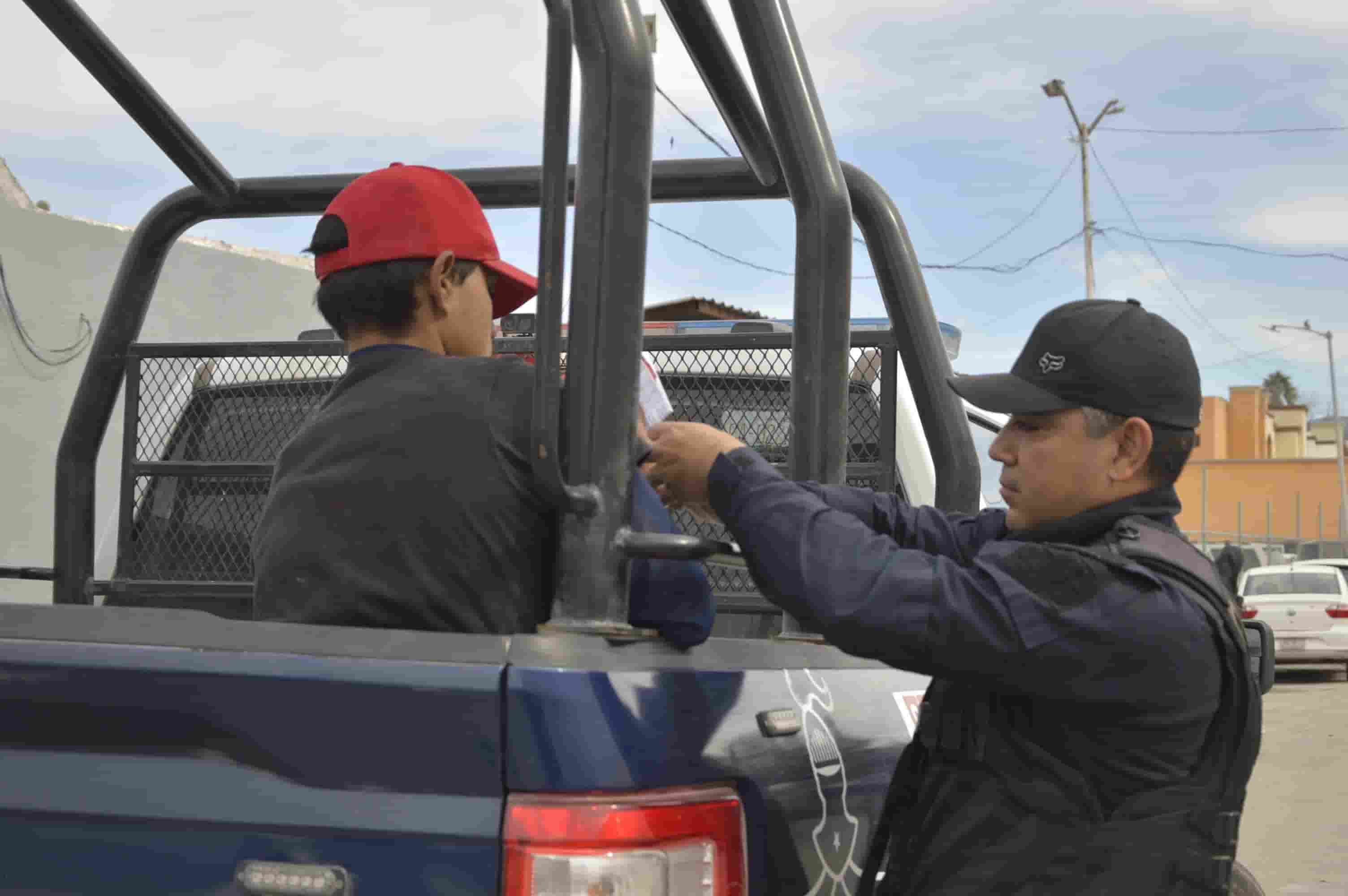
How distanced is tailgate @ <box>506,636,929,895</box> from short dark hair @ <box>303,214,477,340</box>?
76cm

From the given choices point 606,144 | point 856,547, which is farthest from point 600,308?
point 856,547

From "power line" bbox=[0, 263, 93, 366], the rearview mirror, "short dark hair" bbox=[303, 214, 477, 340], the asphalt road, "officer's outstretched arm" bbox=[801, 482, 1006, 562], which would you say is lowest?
the asphalt road

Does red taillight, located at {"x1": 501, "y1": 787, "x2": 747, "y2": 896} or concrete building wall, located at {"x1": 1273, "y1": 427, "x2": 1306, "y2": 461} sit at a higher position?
concrete building wall, located at {"x1": 1273, "y1": 427, "x2": 1306, "y2": 461}

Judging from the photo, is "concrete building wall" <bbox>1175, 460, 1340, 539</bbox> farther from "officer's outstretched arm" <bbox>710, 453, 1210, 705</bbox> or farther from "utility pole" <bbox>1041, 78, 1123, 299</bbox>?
"officer's outstretched arm" <bbox>710, 453, 1210, 705</bbox>

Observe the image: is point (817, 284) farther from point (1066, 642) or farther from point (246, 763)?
point (246, 763)

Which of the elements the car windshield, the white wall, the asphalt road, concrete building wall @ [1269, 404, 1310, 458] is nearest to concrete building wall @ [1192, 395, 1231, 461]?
concrete building wall @ [1269, 404, 1310, 458]

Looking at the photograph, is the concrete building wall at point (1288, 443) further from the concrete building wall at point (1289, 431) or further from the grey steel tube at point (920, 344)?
the grey steel tube at point (920, 344)

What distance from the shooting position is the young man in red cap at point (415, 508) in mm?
2139

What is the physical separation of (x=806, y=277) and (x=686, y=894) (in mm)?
1189

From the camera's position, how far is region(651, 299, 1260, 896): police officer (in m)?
1.94

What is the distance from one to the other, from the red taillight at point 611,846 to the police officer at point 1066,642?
333mm

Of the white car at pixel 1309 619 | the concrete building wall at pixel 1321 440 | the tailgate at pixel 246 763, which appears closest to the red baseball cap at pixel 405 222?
the tailgate at pixel 246 763

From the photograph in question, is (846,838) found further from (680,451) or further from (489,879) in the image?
(489,879)

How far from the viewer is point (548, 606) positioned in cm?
221
